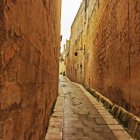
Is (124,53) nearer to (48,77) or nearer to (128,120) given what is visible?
(128,120)

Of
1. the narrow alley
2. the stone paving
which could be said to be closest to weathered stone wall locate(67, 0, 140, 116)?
the narrow alley

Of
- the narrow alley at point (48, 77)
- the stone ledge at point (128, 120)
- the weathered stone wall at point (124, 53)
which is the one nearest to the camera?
the narrow alley at point (48, 77)

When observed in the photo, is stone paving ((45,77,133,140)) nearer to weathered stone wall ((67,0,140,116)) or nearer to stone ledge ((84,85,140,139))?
stone ledge ((84,85,140,139))

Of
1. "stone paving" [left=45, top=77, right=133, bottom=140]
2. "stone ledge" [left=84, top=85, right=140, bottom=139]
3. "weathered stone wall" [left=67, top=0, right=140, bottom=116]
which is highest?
"weathered stone wall" [left=67, top=0, right=140, bottom=116]

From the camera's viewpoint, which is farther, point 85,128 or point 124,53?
point 124,53

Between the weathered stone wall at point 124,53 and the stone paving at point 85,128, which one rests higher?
the weathered stone wall at point 124,53

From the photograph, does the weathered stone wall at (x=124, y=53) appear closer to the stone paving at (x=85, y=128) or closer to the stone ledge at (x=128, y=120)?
the stone ledge at (x=128, y=120)

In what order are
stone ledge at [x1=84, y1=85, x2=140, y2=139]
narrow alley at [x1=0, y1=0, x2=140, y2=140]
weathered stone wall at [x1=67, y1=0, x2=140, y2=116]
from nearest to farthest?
1. narrow alley at [x1=0, y1=0, x2=140, y2=140]
2. stone ledge at [x1=84, y1=85, x2=140, y2=139]
3. weathered stone wall at [x1=67, y1=0, x2=140, y2=116]

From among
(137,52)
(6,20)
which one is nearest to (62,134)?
(137,52)

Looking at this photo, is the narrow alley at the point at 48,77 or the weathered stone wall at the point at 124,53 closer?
the narrow alley at the point at 48,77

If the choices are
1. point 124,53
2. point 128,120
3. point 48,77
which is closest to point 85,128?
point 128,120

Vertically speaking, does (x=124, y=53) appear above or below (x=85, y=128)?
above

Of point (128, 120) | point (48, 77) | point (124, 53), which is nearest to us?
point (48, 77)

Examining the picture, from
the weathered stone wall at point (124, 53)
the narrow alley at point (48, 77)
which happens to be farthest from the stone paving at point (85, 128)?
the weathered stone wall at point (124, 53)
